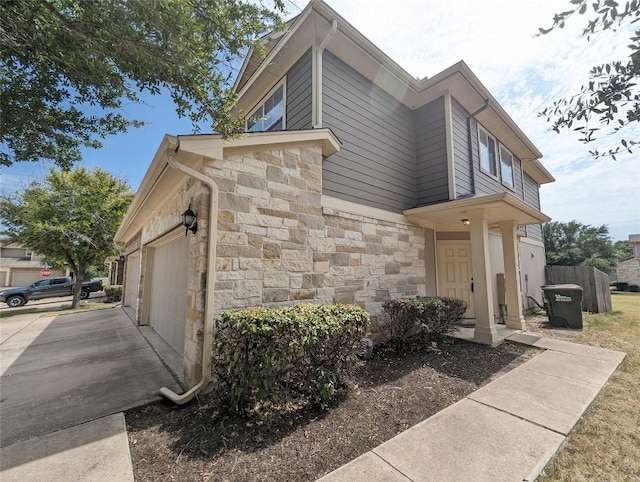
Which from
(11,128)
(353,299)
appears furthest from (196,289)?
(11,128)

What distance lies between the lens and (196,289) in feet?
11.3

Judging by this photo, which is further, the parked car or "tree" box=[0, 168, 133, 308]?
the parked car

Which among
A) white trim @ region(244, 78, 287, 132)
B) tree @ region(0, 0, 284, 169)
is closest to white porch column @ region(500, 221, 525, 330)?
white trim @ region(244, 78, 287, 132)

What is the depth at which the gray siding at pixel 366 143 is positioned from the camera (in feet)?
17.6

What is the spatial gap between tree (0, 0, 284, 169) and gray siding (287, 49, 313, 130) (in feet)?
6.86

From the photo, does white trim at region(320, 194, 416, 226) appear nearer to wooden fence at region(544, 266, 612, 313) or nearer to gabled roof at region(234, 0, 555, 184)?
gabled roof at region(234, 0, 555, 184)

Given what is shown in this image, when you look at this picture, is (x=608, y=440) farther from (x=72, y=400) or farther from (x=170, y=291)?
(x=170, y=291)

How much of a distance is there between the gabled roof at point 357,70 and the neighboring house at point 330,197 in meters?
0.03

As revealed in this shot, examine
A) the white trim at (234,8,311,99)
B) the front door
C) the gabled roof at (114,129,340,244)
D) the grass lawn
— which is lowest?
the grass lawn

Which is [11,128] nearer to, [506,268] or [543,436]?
[543,436]

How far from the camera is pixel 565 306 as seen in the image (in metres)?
7.22

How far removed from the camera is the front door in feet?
23.5

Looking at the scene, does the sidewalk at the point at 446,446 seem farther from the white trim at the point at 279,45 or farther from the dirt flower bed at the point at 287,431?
the white trim at the point at 279,45

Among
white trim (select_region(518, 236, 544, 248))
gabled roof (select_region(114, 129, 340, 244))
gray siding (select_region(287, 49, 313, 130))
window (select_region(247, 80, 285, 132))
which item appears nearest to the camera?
gabled roof (select_region(114, 129, 340, 244))
